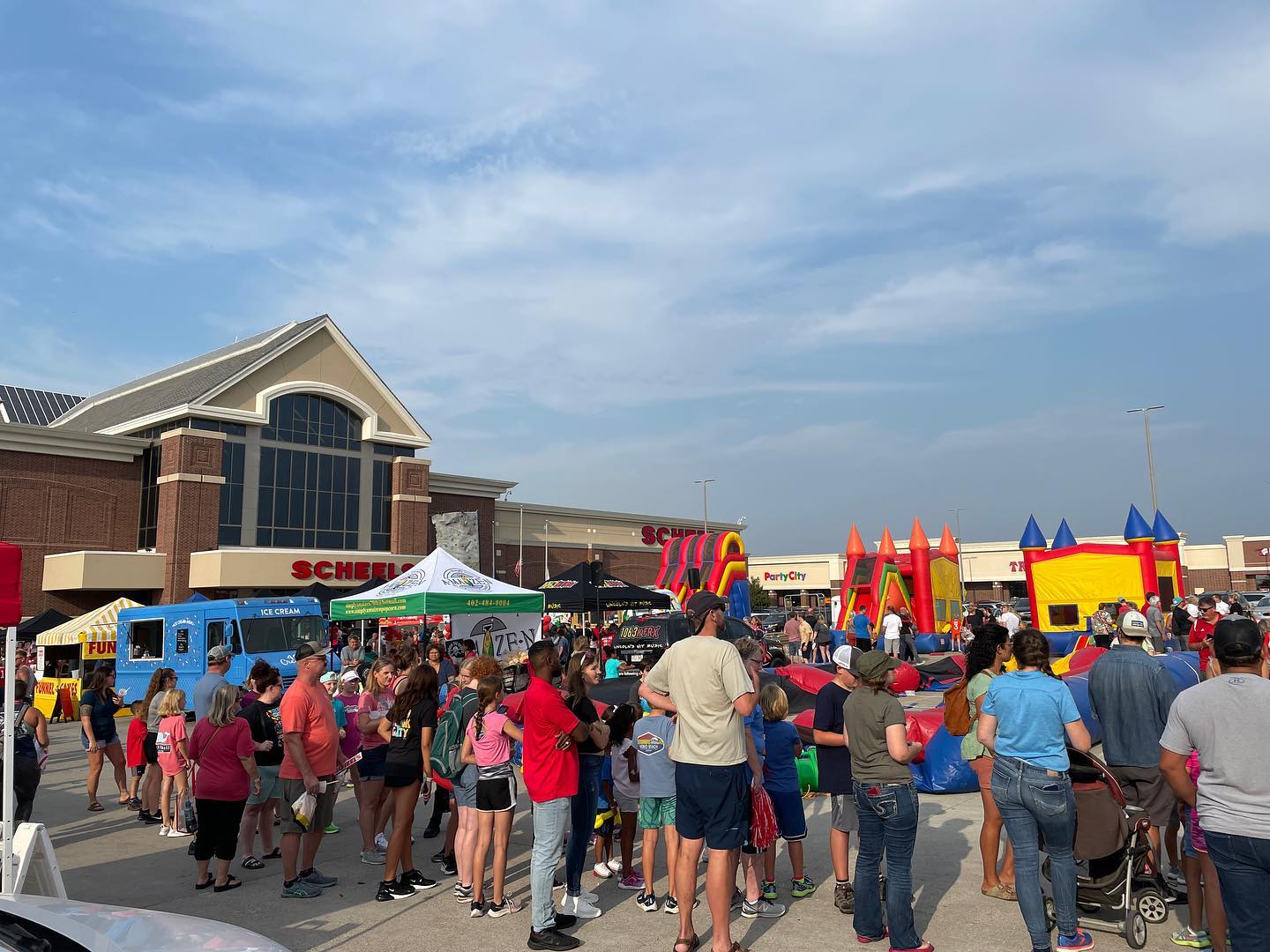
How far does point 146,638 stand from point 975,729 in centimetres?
1962

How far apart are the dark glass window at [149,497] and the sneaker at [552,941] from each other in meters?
36.4

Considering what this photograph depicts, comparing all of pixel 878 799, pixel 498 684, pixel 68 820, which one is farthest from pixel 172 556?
pixel 878 799

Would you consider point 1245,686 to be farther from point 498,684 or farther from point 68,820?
point 68,820

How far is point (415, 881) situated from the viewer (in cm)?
667

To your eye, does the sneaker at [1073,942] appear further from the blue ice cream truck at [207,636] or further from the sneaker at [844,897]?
the blue ice cream truck at [207,636]

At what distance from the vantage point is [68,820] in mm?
9820

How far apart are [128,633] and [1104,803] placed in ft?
68.9

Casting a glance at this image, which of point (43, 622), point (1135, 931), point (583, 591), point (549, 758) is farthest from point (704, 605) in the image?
point (43, 622)

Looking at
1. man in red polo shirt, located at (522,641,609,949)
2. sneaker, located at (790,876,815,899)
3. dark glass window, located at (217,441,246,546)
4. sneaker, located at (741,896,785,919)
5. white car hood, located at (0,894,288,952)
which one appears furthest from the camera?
dark glass window, located at (217,441,246,546)

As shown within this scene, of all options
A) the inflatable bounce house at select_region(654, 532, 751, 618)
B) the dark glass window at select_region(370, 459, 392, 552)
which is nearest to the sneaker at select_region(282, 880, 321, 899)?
the inflatable bounce house at select_region(654, 532, 751, 618)

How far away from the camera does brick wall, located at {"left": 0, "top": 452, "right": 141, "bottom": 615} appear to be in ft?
112

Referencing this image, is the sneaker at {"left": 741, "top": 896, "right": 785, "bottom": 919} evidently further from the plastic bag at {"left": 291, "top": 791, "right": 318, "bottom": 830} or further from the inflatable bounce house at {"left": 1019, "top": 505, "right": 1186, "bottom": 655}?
the inflatable bounce house at {"left": 1019, "top": 505, "right": 1186, "bottom": 655}

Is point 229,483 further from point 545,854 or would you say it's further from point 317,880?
point 545,854

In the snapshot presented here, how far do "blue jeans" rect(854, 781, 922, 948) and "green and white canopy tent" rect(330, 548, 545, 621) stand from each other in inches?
455
